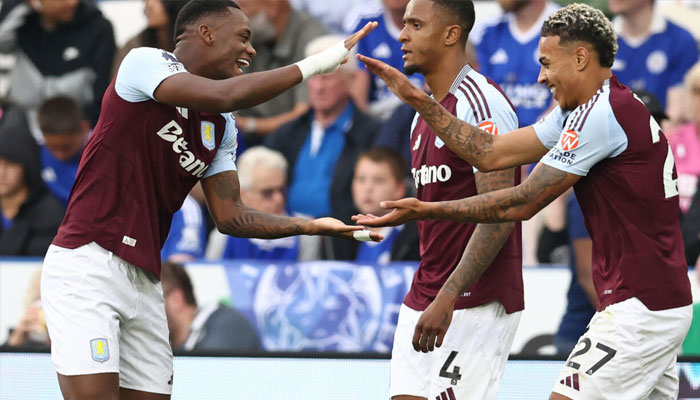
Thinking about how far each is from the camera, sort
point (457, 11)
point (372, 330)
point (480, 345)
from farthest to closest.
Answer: point (372, 330) < point (457, 11) < point (480, 345)

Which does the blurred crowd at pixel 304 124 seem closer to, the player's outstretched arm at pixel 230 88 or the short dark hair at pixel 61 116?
the short dark hair at pixel 61 116

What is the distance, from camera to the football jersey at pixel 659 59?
870 cm

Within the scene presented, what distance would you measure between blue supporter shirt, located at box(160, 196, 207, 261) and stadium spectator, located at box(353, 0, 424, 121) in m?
1.73

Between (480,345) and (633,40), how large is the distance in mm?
4598

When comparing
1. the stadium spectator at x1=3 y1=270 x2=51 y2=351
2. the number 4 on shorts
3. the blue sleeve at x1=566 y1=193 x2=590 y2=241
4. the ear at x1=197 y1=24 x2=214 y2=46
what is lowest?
the stadium spectator at x1=3 y1=270 x2=51 y2=351

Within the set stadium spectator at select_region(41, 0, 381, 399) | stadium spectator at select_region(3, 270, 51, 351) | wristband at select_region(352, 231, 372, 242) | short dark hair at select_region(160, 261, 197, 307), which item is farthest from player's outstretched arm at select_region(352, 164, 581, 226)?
stadium spectator at select_region(3, 270, 51, 351)

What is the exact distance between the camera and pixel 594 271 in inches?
190

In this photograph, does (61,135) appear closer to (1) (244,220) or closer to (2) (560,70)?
(1) (244,220)

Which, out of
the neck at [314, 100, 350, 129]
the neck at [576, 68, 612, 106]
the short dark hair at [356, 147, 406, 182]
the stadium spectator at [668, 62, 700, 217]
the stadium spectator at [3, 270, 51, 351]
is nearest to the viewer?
the neck at [576, 68, 612, 106]

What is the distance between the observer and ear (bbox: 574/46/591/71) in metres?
4.77

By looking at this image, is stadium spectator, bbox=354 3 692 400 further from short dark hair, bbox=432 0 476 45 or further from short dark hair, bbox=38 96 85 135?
short dark hair, bbox=38 96 85 135

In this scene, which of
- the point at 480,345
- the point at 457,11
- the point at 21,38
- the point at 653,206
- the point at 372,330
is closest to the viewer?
the point at 653,206

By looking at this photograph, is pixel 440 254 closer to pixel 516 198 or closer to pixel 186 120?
pixel 516 198

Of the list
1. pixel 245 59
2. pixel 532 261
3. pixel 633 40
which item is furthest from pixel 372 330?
pixel 245 59
